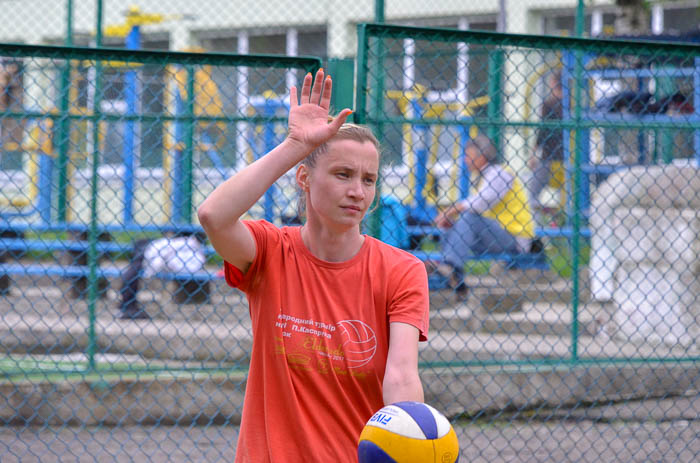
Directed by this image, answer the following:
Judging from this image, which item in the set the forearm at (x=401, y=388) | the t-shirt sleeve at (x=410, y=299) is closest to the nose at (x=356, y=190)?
the t-shirt sleeve at (x=410, y=299)

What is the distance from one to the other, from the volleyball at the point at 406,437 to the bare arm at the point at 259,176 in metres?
0.58

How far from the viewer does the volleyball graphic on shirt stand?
2279 mm

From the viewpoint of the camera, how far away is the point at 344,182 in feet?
7.47

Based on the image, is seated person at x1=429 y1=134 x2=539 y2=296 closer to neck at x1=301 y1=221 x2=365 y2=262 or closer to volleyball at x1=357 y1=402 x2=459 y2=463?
neck at x1=301 y1=221 x2=365 y2=262

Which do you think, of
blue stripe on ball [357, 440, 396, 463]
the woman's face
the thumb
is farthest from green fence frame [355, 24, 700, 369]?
blue stripe on ball [357, 440, 396, 463]

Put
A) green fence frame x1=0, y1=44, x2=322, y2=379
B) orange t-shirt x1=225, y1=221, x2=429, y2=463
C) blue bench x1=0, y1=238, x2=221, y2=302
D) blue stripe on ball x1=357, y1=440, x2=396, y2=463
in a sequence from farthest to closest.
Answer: blue bench x1=0, y1=238, x2=221, y2=302 → green fence frame x1=0, y1=44, x2=322, y2=379 → orange t-shirt x1=225, y1=221, x2=429, y2=463 → blue stripe on ball x1=357, y1=440, x2=396, y2=463

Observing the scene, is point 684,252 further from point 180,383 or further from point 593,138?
point 180,383

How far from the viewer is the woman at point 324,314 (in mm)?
2238

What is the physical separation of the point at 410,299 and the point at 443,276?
4.39 metres

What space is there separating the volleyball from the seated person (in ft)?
14.2

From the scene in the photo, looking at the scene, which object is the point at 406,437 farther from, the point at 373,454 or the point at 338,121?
the point at 338,121

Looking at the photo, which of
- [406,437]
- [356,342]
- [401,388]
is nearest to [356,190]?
[356,342]

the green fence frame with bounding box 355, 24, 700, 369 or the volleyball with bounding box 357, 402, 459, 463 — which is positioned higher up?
the green fence frame with bounding box 355, 24, 700, 369

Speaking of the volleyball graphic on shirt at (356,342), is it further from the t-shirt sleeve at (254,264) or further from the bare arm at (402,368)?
the t-shirt sleeve at (254,264)
